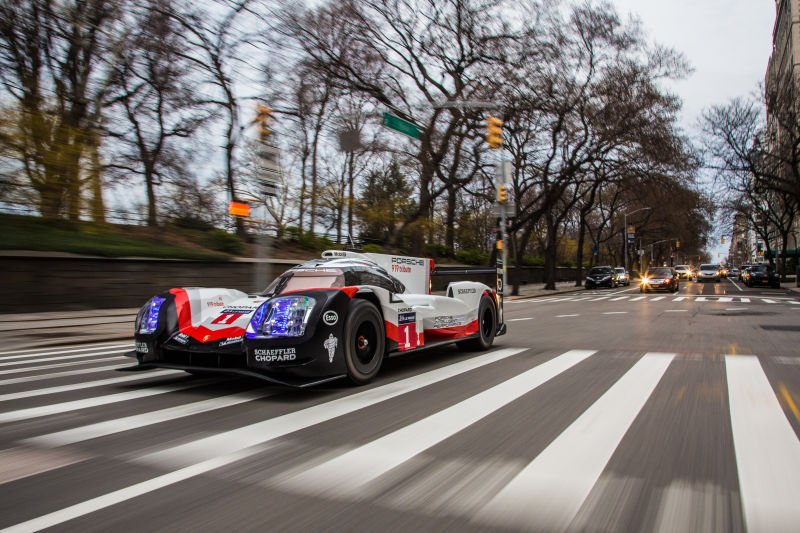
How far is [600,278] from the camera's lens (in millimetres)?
43594

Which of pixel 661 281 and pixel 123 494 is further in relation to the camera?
pixel 661 281

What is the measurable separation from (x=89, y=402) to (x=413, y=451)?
300 centimetres

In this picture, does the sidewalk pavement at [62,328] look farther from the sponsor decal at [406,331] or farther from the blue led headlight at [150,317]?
the sponsor decal at [406,331]

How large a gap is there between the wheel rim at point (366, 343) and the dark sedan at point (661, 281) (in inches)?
1215

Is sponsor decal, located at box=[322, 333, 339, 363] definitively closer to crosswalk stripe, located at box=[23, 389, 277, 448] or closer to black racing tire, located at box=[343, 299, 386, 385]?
black racing tire, located at box=[343, 299, 386, 385]

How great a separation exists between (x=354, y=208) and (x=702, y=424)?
28.3m

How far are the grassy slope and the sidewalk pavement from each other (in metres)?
1.84

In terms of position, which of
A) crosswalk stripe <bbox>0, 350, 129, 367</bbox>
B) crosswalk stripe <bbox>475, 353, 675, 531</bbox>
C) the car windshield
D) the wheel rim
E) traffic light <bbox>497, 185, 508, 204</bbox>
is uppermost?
traffic light <bbox>497, 185, 508, 204</bbox>

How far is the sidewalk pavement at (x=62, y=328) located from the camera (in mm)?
10219

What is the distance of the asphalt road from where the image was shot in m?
2.52

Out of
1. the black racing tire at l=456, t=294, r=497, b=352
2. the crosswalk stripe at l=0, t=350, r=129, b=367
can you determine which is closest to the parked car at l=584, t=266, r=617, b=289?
the black racing tire at l=456, t=294, r=497, b=352

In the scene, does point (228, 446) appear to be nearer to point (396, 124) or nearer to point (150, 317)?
point (150, 317)

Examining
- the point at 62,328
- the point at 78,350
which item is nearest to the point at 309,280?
the point at 78,350

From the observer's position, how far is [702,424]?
409 cm
